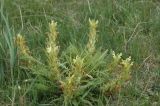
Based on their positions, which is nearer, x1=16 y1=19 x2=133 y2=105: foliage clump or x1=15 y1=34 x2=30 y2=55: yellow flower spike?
x1=16 y1=19 x2=133 y2=105: foliage clump

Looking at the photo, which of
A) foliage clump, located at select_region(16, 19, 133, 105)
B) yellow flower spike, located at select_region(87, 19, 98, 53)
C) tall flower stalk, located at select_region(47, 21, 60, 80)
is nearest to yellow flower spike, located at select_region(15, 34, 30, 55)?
foliage clump, located at select_region(16, 19, 133, 105)

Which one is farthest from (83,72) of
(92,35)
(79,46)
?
(79,46)

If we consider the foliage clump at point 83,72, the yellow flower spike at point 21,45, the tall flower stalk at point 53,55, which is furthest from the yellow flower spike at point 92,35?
the yellow flower spike at point 21,45

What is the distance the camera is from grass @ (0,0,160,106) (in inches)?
85.9

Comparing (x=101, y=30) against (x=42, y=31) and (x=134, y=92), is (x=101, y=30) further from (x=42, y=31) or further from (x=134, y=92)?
(x=134, y=92)

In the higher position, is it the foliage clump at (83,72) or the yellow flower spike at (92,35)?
the yellow flower spike at (92,35)

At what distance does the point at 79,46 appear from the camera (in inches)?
95.4

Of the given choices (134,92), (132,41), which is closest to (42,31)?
(132,41)

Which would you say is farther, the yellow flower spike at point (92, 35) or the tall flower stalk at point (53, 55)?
the yellow flower spike at point (92, 35)

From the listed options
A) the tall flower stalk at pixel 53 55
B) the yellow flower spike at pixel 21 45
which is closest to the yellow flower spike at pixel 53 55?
the tall flower stalk at pixel 53 55

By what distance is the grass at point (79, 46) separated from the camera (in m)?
2.18

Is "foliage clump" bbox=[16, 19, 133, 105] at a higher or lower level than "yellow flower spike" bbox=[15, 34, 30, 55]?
lower

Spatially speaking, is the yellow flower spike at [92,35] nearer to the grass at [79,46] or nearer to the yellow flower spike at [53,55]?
the grass at [79,46]

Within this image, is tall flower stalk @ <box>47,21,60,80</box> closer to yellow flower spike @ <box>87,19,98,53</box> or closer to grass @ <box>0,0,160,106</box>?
grass @ <box>0,0,160,106</box>
